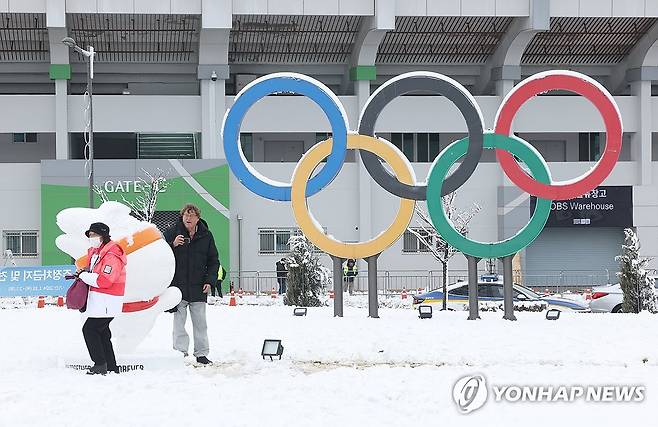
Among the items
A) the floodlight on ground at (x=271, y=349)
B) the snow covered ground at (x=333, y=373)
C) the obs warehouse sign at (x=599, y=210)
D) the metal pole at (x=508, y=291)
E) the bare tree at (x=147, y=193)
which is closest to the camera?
the snow covered ground at (x=333, y=373)

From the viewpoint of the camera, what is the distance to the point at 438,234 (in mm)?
22656

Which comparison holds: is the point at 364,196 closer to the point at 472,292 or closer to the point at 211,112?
the point at 211,112

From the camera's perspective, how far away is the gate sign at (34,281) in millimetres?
23750

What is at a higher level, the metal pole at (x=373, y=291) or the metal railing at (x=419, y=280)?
the metal pole at (x=373, y=291)

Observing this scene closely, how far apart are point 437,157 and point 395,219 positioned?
1.38 m

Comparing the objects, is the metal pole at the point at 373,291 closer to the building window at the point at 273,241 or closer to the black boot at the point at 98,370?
the black boot at the point at 98,370

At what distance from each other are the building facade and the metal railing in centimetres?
53

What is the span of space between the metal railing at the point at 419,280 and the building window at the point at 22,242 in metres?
7.55

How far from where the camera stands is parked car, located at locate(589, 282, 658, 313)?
2188 centimetres

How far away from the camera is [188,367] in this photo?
1044 centimetres

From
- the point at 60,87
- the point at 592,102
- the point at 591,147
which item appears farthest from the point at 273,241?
the point at 592,102

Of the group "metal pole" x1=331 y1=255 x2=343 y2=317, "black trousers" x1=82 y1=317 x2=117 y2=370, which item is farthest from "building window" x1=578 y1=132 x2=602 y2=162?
"black trousers" x1=82 y1=317 x2=117 y2=370

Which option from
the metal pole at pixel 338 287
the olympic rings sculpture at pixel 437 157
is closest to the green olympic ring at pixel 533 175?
the olympic rings sculpture at pixel 437 157

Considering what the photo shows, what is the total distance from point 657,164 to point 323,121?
13681mm
